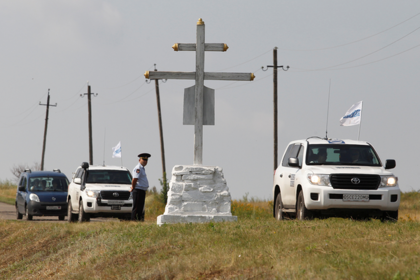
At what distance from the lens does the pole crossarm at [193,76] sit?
14.6 metres

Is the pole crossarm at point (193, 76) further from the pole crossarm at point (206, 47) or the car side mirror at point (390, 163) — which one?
the car side mirror at point (390, 163)

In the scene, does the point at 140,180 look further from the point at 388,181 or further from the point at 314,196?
the point at 388,181

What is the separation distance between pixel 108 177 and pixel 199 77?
7528 millimetres

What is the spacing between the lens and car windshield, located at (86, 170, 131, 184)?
811 inches

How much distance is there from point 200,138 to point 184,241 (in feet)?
12.9

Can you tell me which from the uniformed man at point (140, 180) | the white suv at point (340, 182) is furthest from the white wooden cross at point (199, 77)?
the white suv at point (340, 182)

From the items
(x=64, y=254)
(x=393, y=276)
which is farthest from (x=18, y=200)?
(x=393, y=276)

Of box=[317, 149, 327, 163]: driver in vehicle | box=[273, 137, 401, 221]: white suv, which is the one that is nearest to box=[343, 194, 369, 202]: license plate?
box=[273, 137, 401, 221]: white suv

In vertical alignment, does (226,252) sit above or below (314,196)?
below

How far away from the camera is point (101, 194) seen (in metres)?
19.4

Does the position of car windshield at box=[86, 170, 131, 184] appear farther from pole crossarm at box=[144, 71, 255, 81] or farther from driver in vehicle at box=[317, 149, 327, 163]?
driver in vehicle at box=[317, 149, 327, 163]

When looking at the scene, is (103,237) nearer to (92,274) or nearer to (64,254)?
(64,254)

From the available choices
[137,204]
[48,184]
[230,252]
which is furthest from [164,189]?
[230,252]

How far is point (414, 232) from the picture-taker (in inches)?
431
